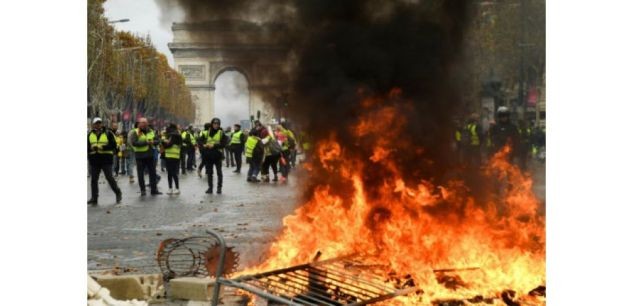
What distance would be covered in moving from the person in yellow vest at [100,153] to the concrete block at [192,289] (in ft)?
19.0

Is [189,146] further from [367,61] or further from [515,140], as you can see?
[367,61]

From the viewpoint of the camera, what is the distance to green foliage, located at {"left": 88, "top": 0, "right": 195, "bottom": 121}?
1058cm

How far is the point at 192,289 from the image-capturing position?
18.5 ft

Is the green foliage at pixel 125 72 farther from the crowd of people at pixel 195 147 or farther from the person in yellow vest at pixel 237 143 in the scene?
the person in yellow vest at pixel 237 143

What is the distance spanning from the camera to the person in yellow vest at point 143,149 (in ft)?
42.3

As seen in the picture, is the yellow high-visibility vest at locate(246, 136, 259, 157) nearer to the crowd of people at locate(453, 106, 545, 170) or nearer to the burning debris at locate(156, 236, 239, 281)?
the crowd of people at locate(453, 106, 545, 170)

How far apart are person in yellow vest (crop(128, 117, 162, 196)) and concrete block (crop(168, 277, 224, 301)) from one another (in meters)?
7.34

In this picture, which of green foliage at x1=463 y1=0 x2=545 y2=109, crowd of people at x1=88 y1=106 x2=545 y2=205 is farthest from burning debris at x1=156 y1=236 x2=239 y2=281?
crowd of people at x1=88 y1=106 x2=545 y2=205

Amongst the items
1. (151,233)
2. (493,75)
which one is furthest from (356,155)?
(493,75)

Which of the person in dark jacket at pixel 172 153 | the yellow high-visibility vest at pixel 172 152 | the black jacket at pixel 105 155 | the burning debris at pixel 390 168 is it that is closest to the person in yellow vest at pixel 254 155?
the person in dark jacket at pixel 172 153

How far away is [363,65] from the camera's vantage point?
6.15 m

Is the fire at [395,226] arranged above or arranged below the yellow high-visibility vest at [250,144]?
below

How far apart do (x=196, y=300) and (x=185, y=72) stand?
356 cm
